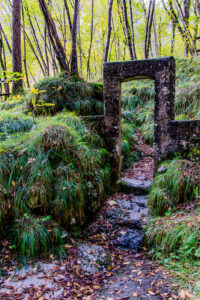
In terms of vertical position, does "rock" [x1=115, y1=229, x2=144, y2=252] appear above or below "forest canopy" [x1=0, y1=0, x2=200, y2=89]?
below

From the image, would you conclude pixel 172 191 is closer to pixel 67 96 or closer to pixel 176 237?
pixel 176 237

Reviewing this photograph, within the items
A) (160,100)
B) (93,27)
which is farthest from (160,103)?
(93,27)

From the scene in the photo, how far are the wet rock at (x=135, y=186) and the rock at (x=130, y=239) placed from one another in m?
1.24

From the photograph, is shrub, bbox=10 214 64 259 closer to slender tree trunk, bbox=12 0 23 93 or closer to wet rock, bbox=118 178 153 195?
wet rock, bbox=118 178 153 195

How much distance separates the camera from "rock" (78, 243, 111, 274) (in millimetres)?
2712

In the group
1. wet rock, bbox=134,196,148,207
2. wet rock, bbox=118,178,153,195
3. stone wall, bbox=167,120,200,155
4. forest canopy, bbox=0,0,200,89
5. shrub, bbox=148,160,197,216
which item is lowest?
wet rock, bbox=134,196,148,207

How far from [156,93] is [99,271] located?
3.47 meters

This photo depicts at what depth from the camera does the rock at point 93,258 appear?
271 centimetres

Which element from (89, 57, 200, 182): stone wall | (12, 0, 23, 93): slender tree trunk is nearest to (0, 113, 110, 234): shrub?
(89, 57, 200, 182): stone wall

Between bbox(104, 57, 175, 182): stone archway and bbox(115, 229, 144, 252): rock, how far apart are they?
1.74 m

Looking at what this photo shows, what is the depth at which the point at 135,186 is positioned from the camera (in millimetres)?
4688

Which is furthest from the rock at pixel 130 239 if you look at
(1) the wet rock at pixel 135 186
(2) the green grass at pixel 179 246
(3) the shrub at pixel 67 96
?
(3) the shrub at pixel 67 96

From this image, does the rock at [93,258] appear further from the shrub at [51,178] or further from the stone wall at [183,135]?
the stone wall at [183,135]

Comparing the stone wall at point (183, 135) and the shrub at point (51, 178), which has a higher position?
the stone wall at point (183, 135)
